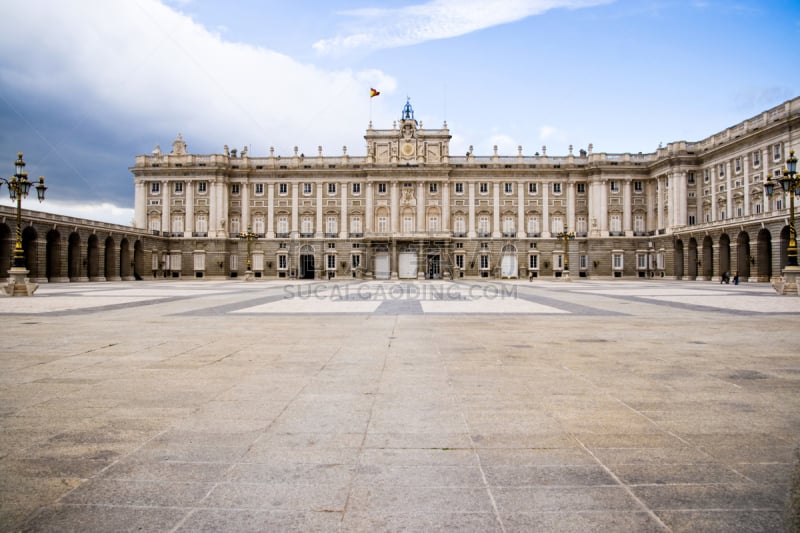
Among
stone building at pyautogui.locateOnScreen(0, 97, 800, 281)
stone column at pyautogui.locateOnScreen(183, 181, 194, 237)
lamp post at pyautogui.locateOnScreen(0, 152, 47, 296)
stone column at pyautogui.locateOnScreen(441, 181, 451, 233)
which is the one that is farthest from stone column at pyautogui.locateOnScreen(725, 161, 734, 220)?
stone column at pyautogui.locateOnScreen(183, 181, 194, 237)

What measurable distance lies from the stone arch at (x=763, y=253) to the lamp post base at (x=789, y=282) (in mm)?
21549

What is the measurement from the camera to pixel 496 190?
6525 centimetres

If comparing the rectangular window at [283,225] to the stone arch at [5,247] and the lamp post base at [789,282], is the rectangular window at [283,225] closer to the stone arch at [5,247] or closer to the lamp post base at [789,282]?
the stone arch at [5,247]

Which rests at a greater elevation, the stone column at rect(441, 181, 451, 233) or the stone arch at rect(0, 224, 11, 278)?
the stone column at rect(441, 181, 451, 233)

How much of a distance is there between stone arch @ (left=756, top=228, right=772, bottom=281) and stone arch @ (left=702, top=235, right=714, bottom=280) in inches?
333

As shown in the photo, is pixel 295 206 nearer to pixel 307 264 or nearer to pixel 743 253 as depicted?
pixel 307 264

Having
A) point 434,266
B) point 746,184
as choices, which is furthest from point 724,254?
point 434,266

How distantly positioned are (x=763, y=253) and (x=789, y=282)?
22680mm

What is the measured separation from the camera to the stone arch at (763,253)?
44.0 metres

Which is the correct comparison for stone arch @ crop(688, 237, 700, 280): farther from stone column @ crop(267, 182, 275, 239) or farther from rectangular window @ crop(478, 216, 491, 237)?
stone column @ crop(267, 182, 275, 239)

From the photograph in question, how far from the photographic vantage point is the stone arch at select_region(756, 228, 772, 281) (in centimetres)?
4397

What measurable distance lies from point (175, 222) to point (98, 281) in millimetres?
15794

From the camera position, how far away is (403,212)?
213ft

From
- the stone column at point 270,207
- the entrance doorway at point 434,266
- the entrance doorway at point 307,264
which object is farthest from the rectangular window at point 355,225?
the stone column at point 270,207
